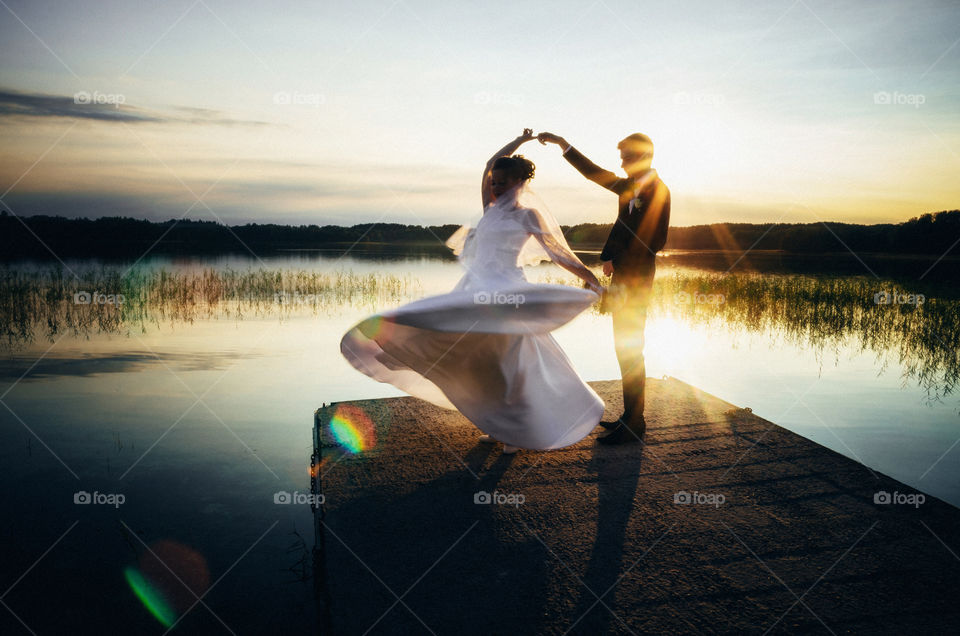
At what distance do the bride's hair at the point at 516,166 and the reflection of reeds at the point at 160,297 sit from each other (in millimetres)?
10628

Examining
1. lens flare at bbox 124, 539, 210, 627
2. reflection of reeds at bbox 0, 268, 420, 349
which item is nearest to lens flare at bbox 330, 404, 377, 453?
lens flare at bbox 124, 539, 210, 627

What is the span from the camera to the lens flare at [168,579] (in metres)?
3.72

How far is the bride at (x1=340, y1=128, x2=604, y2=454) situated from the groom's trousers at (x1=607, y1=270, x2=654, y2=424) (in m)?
0.33

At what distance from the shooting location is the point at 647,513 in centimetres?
368

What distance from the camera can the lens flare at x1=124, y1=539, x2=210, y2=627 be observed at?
3.72 meters

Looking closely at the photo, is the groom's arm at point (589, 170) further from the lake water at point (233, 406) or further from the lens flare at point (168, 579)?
the lens flare at point (168, 579)

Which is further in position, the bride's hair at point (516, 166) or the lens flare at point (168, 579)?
the bride's hair at point (516, 166)

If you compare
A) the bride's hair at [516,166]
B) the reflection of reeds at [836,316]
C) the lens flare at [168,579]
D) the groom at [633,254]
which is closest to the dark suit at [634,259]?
the groom at [633,254]

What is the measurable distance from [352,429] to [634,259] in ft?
9.61

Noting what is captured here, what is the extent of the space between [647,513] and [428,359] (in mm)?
1915

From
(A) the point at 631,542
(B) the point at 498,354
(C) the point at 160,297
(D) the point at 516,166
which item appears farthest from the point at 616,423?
(C) the point at 160,297

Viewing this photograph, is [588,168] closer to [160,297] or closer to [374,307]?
[374,307]

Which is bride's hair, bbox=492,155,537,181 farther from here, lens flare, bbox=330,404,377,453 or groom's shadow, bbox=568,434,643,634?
lens flare, bbox=330,404,377,453

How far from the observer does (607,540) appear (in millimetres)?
3346
